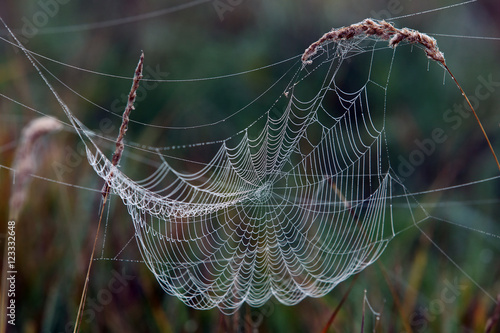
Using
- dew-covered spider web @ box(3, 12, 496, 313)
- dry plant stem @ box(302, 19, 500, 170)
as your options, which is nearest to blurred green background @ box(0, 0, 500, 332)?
dew-covered spider web @ box(3, 12, 496, 313)

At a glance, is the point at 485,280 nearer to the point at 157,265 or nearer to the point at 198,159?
the point at 157,265

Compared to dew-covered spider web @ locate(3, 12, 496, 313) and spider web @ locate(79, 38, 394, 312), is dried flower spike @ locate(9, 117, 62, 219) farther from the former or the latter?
spider web @ locate(79, 38, 394, 312)

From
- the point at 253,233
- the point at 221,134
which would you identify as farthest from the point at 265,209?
the point at 221,134

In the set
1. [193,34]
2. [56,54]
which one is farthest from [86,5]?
[193,34]

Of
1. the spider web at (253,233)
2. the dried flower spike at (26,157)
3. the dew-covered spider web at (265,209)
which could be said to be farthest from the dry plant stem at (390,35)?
the spider web at (253,233)

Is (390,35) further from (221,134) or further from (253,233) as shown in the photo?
(221,134)

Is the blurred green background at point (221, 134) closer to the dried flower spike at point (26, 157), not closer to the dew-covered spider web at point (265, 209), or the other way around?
the dew-covered spider web at point (265, 209)
